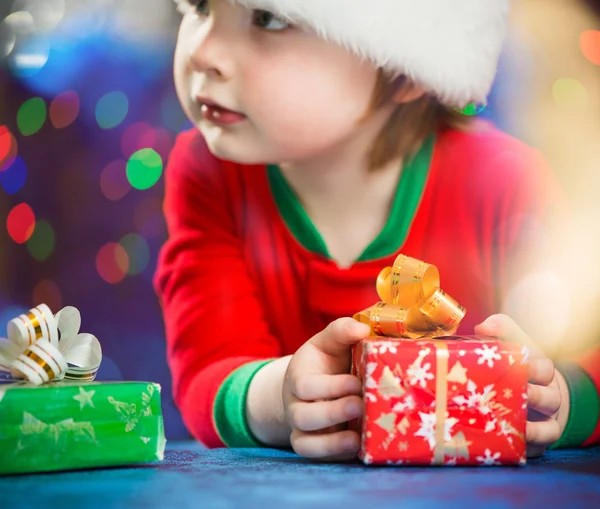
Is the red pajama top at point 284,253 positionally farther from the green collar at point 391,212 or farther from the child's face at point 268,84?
the child's face at point 268,84

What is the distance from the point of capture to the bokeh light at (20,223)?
1152 mm

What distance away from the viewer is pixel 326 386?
875mm

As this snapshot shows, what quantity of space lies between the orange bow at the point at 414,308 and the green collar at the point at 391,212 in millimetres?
160

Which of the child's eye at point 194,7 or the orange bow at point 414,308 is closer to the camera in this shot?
the orange bow at point 414,308

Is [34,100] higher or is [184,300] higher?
[34,100]

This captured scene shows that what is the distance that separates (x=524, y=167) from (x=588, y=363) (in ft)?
→ 0.91

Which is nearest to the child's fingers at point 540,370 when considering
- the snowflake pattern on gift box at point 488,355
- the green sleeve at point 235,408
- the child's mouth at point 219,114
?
the snowflake pattern on gift box at point 488,355

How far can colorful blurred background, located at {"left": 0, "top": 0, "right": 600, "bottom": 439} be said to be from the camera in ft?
3.76

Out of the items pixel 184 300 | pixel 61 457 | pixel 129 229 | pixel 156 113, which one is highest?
pixel 156 113

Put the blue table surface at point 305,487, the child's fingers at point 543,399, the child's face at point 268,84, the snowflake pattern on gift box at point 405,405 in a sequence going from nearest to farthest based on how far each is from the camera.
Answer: the blue table surface at point 305,487 → the snowflake pattern on gift box at point 405,405 → the child's fingers at point 543,399 → the child's face at point 268,84

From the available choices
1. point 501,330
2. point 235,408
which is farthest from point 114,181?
point 501,330

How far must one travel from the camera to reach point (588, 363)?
3.55ft

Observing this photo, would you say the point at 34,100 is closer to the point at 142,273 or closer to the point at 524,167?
the point at 142,273

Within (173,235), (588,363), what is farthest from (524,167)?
(173,235)
